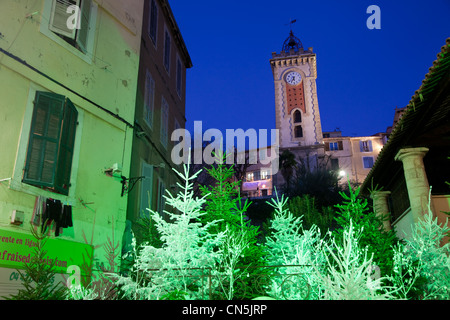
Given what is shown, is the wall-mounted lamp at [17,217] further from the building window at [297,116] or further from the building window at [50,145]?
the building window at [297,116]

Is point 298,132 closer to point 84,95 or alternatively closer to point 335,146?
point 335,146

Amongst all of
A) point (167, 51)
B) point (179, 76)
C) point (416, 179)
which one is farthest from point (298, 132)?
point (416, 179)

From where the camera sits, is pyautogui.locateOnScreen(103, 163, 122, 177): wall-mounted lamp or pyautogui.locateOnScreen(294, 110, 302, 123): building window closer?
pyautogui.locateOnScreen(103, 163, 122, 177): wall-mounted lamp

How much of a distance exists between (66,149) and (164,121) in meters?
6.42

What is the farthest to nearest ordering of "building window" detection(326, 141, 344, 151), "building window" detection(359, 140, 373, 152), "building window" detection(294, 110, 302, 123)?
"building window" detection(326, 141, 344, 151)
"building window" detection(359, 140, 373, 152)
"building window" detection(294, 110, 302, 123)

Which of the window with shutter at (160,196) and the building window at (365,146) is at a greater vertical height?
the building window at (365,146)

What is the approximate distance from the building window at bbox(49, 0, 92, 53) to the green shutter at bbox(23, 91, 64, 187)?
6.20 ft

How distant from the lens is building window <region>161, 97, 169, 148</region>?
14328 millimetres

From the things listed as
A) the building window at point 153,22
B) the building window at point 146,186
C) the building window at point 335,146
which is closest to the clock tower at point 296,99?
the building window at point 335,146

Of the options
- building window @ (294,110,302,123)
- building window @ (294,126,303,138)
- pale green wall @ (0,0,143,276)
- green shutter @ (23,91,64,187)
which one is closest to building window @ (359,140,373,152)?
building window @ (294,126,303,138)

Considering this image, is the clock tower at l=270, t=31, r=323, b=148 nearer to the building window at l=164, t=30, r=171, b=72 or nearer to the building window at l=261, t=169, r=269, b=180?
the building window at l=261, t=169, r=269, b=180

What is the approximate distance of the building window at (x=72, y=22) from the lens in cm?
902

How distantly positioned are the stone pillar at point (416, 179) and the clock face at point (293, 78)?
46.4 metres
